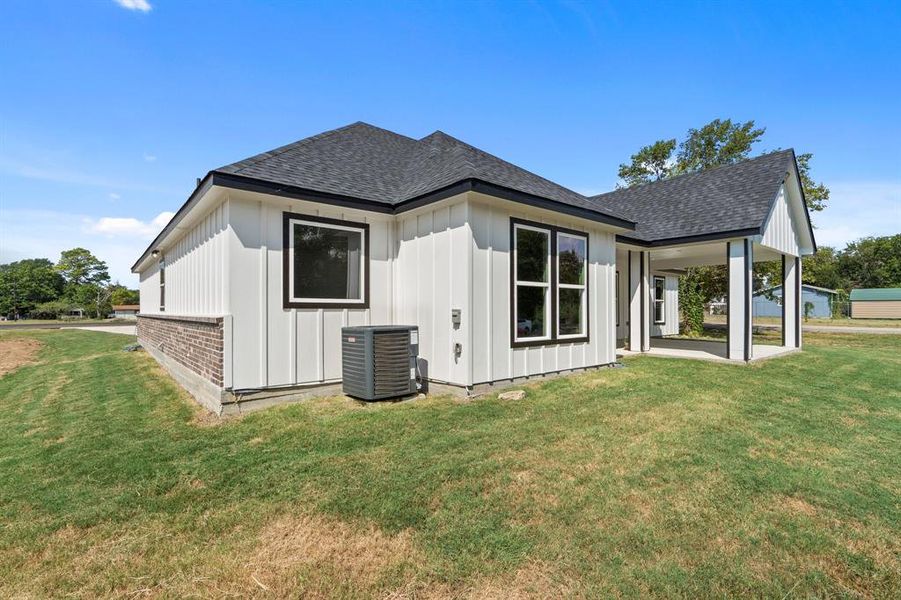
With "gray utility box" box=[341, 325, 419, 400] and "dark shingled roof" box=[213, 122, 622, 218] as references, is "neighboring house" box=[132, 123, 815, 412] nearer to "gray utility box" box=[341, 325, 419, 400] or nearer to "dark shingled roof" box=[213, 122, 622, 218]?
"dark shingled roof" box=[213, 122, 622, 218]

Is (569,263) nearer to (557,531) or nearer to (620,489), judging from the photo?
(620,489)

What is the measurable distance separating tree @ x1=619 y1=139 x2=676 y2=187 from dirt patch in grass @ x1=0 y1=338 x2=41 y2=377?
31.1 m

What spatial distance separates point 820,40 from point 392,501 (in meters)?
15.5

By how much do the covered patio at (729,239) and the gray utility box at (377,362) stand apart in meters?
6.82

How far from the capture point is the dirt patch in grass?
37.4 ft

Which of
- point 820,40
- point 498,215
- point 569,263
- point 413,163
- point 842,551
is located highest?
point 820,40

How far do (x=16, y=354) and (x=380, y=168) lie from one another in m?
15.5

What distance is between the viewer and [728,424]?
491cm

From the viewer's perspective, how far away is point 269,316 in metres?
5.68

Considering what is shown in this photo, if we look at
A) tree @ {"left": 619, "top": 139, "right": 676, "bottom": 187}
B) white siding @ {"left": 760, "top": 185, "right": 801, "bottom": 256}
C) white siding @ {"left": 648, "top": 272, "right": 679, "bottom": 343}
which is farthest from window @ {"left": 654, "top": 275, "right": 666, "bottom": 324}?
tree @ {"left": 619, "top": 139, "right": 676, "bottom": 187}

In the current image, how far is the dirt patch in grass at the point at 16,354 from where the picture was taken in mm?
11392

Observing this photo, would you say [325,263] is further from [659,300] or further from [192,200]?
[659,300]

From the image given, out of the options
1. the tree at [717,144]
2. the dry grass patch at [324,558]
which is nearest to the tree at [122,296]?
the tree at [717,144]

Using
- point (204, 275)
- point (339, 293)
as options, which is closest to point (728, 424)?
point (339, 293)
